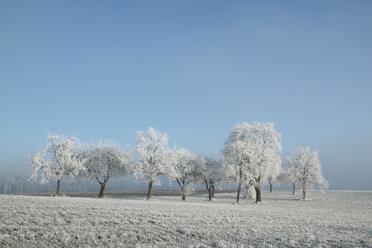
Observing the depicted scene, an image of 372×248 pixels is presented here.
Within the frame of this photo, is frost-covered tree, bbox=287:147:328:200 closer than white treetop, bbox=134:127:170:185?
No

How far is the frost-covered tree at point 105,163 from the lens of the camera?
176 feet

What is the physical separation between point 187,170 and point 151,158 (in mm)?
9223

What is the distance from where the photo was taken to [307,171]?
222 feet

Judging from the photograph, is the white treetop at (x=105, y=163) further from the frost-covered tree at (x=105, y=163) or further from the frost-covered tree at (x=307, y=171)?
the frost-covered tree at (x=307, y=171)

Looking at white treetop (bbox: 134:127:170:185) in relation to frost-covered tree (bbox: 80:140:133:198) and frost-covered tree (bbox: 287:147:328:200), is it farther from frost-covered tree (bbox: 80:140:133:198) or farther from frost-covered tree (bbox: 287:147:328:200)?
frost-covered tree (bbox: 287:147:328:200)

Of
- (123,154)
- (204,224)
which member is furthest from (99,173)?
(204,224)

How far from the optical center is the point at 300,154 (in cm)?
7181

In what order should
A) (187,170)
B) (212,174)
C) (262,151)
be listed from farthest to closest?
(212,174) → (187,170) → (262,151)

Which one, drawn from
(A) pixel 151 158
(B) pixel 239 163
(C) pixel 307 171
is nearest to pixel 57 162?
(A) pixel 151 158

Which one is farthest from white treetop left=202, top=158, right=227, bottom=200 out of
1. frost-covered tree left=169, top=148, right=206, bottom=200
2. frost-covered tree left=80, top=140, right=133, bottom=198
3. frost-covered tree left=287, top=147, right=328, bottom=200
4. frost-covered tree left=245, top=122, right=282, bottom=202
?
frost-covered tree left=287, top=147, right=328, bottom=200

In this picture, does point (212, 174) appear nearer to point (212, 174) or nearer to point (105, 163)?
point (212, 174)

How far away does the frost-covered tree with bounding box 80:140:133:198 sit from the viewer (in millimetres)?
53500

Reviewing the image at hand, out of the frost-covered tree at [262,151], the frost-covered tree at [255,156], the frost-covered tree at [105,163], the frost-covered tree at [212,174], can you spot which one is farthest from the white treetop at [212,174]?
the frost-covered tree at [105,163]

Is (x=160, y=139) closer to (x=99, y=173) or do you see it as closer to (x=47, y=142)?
(x=99, y=173)
